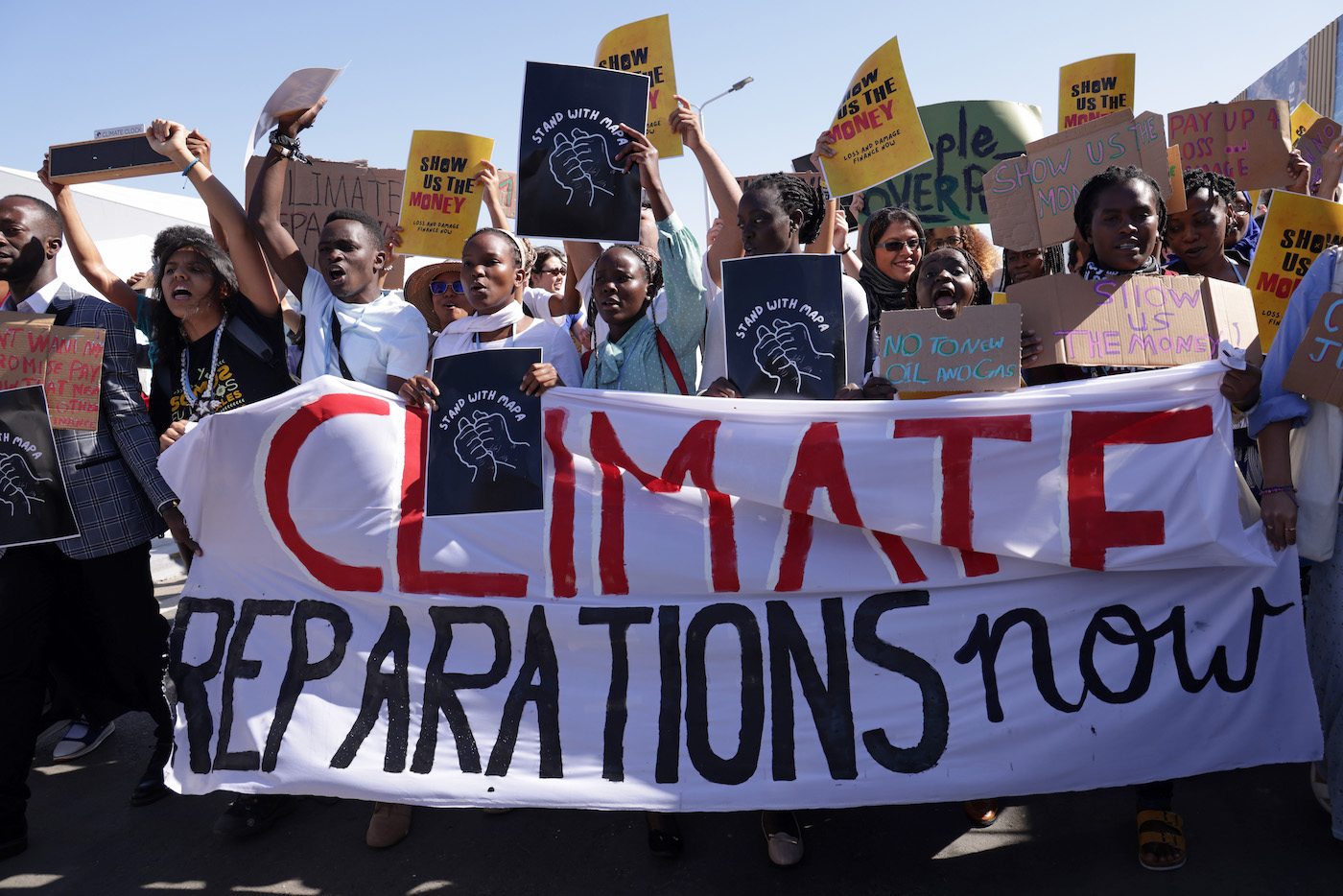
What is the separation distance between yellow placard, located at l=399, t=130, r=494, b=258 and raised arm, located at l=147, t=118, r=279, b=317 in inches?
57.6

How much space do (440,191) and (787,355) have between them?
2.70 metres

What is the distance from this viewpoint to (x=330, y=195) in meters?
4.98

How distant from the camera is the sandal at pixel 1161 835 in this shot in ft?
8.73

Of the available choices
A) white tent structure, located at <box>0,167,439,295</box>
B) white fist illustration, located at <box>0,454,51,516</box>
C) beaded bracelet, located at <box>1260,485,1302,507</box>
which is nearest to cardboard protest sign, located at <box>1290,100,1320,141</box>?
beaded bracelet, located at <box>1260,485,1302,507</box>

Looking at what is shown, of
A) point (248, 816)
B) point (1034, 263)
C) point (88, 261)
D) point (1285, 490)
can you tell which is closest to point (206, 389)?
point (88, 261)

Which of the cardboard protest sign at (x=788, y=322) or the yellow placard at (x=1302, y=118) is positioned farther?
the yellow placard at (x=1302, y=118)

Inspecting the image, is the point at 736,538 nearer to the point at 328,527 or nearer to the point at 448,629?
the point at 448,629

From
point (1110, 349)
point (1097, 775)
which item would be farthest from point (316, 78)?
point (1097, 775)

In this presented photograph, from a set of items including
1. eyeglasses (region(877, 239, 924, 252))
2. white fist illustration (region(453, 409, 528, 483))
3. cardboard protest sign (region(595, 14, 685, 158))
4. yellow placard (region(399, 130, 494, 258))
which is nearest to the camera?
white fist illustration (region(453, 409, 528, 483))

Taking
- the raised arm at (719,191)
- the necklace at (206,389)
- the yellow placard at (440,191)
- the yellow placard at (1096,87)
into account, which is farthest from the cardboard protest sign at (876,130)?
the necklace at (206,389)

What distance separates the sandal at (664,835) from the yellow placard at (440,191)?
10.3ft

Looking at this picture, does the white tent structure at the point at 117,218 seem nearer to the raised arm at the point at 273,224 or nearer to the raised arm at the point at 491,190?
the raised arm at the point at 491,190

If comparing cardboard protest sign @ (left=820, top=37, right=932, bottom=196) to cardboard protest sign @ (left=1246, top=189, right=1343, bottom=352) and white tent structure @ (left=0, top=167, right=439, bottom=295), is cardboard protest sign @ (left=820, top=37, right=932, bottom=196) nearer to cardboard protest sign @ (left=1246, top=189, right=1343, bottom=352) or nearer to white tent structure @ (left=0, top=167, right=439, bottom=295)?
cardboard protest sign @ (left=1246, top=189, right=1343, bottom=352)

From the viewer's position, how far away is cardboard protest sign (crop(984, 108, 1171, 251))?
127 inches
